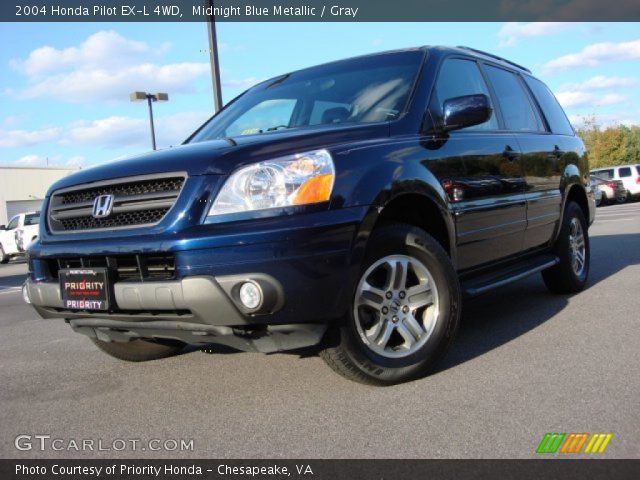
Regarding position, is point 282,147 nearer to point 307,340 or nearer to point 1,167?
point 307,340

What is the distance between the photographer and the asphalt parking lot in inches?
104

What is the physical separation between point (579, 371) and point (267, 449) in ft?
5.92

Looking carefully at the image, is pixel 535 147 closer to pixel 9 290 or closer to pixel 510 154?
pixel 510 154

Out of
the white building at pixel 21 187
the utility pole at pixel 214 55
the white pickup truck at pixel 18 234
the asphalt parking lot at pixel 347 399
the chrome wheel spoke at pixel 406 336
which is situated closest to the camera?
the asphalt parking lot at pixel 347 399

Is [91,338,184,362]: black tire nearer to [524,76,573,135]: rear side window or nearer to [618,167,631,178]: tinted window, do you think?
[524,76,573,135]: rear side window

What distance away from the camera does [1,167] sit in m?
47.0

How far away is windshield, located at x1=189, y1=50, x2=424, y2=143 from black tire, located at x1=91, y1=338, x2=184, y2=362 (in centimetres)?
143

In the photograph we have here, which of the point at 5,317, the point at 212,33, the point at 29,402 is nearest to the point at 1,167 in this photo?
the point at 212,33

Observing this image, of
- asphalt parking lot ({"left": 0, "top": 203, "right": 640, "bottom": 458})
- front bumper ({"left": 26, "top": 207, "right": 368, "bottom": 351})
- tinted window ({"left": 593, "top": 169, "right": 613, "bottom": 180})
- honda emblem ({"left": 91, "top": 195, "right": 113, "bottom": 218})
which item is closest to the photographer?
asphalt parking lot ({"left": 0, "top": 203, "right": 640, "bottom": 458})

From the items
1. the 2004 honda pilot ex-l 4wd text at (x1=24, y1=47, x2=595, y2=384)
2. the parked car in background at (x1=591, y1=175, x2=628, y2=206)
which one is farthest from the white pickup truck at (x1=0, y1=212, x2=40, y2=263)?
the parked car in background at (x1=591, y1=175, x2=628, y2=206)

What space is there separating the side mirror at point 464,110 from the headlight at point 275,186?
3.50 feet

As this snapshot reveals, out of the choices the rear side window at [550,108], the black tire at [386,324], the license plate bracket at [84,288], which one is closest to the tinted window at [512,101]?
the rear side window at [550,108]

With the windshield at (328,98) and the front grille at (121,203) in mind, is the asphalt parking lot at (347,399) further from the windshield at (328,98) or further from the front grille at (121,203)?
the windshield at (328,98)

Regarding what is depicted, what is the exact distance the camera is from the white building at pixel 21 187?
46750 mm
